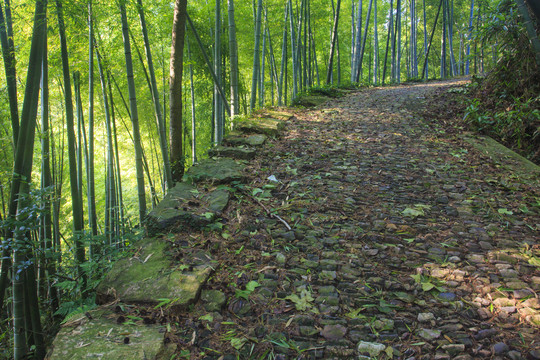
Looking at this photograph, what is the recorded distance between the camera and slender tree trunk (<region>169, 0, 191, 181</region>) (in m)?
3.20

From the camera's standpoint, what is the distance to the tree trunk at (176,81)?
3201mm

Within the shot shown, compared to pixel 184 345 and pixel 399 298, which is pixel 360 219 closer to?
pixel 399 298

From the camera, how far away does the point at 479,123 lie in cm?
365

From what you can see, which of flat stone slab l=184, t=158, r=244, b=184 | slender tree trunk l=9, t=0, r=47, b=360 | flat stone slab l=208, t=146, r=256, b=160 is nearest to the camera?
slender tree trunk l=9, t=0, r=47, b=360

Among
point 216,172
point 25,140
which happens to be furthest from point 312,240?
point 25,140

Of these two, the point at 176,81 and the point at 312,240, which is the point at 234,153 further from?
the point at 312,240

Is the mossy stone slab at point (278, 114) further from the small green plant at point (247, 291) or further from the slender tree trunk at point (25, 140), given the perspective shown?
the small green plant at point (247, 291)

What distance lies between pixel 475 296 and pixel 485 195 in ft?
4.01

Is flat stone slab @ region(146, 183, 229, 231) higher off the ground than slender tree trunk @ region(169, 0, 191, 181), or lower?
lower

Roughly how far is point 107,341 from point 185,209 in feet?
3.17

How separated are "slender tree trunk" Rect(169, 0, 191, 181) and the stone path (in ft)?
3.31

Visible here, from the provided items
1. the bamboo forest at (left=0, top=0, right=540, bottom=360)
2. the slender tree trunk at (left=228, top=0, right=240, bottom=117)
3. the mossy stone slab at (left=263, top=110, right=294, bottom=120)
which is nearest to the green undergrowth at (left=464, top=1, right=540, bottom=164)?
the bamboo forest at (left=0, top=0, right=540, bottom=360)

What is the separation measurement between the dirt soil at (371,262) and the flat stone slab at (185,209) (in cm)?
8

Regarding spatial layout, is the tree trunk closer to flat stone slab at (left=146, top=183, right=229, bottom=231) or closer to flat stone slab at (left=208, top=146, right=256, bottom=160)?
Answer: flat stone slab at (left=208, top=146, right=256, bottom=160)
